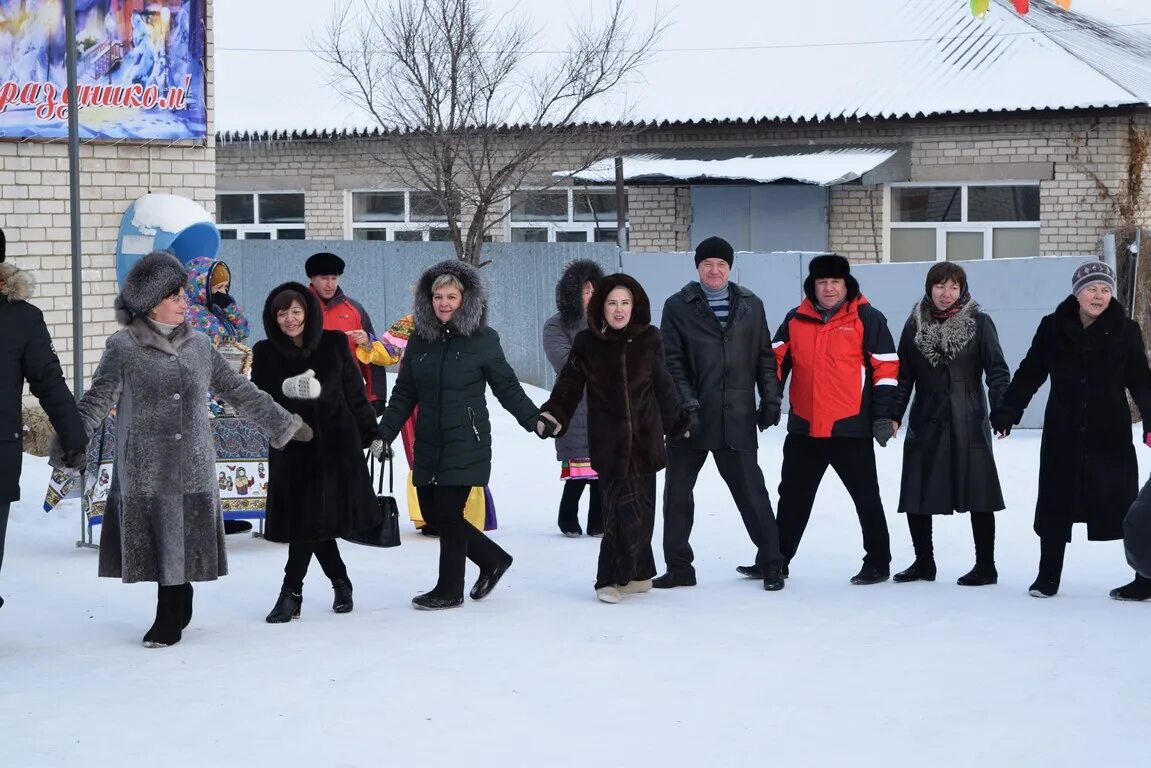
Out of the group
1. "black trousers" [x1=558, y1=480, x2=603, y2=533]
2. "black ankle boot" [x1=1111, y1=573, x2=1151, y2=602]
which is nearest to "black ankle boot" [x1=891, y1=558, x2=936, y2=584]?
"black ankle boot" [x1=1111, y1=573, x2=1151, y2=602]

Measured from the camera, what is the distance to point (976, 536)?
6879 millimetres

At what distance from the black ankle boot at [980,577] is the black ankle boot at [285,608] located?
281cm

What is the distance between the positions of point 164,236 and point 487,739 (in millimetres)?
6788

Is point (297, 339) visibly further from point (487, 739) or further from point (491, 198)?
point (491, 198)

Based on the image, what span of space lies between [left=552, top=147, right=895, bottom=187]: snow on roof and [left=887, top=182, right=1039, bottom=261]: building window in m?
0.76

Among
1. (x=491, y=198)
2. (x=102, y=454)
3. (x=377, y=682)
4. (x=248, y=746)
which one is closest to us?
(x=248, y=746)

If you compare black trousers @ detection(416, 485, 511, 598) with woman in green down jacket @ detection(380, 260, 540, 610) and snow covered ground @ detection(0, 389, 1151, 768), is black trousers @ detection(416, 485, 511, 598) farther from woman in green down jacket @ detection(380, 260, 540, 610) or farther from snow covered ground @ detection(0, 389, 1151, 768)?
snow covered ground @ detection(0, 389, 1151, 768)

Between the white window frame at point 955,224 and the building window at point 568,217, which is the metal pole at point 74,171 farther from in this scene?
the building window at point 568,217

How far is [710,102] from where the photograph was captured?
19.0m

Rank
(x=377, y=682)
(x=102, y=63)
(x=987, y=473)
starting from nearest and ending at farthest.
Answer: (x=377, y=682)
(x=987, y=473)
(x=102, y=63)

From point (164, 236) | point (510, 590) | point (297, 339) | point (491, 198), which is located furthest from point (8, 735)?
point (491, 198)

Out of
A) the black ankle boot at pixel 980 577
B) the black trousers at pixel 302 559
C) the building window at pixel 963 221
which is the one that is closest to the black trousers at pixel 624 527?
the black trousers at pixel 302 559

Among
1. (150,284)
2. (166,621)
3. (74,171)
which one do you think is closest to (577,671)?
(166,621)

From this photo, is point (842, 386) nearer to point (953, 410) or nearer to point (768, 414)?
point (768, 414)
